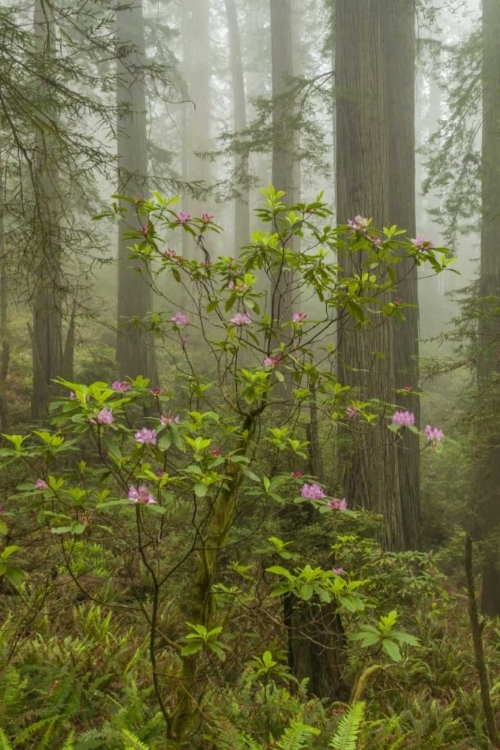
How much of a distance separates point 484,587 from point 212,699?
551cm

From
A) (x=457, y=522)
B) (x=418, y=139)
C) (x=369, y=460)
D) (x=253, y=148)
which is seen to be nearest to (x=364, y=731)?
(x=369, y=460)

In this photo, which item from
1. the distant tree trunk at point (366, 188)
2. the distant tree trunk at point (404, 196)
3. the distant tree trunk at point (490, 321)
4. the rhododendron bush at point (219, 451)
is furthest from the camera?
the distant tree trunk at point (490, 321)

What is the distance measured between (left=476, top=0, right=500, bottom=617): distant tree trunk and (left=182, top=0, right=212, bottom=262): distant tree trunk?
11673 millimetres

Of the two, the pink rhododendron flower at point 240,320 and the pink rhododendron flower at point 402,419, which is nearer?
the pink rhododendron flower at point 402,419

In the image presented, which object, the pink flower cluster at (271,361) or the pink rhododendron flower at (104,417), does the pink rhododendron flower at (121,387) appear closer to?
the pink rhododendron flower at (104,417)

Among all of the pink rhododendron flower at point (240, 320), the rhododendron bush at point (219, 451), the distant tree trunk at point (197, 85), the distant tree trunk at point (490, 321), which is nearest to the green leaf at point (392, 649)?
the rhododendron bush at point (219, 451)

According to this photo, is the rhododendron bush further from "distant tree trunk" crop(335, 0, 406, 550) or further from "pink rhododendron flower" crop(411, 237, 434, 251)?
"distant tree trunk" crop(335, 0, 406, 550)

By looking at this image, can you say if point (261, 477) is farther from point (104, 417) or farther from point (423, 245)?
point (104, 417)

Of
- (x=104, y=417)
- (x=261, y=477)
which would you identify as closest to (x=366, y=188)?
(x=261, y=477)

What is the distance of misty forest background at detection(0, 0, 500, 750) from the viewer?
256cm

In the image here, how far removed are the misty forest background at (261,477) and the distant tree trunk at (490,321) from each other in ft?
0.14

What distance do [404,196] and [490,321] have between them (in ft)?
7.07

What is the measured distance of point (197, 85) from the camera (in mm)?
21203

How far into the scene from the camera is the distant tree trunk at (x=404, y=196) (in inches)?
254
